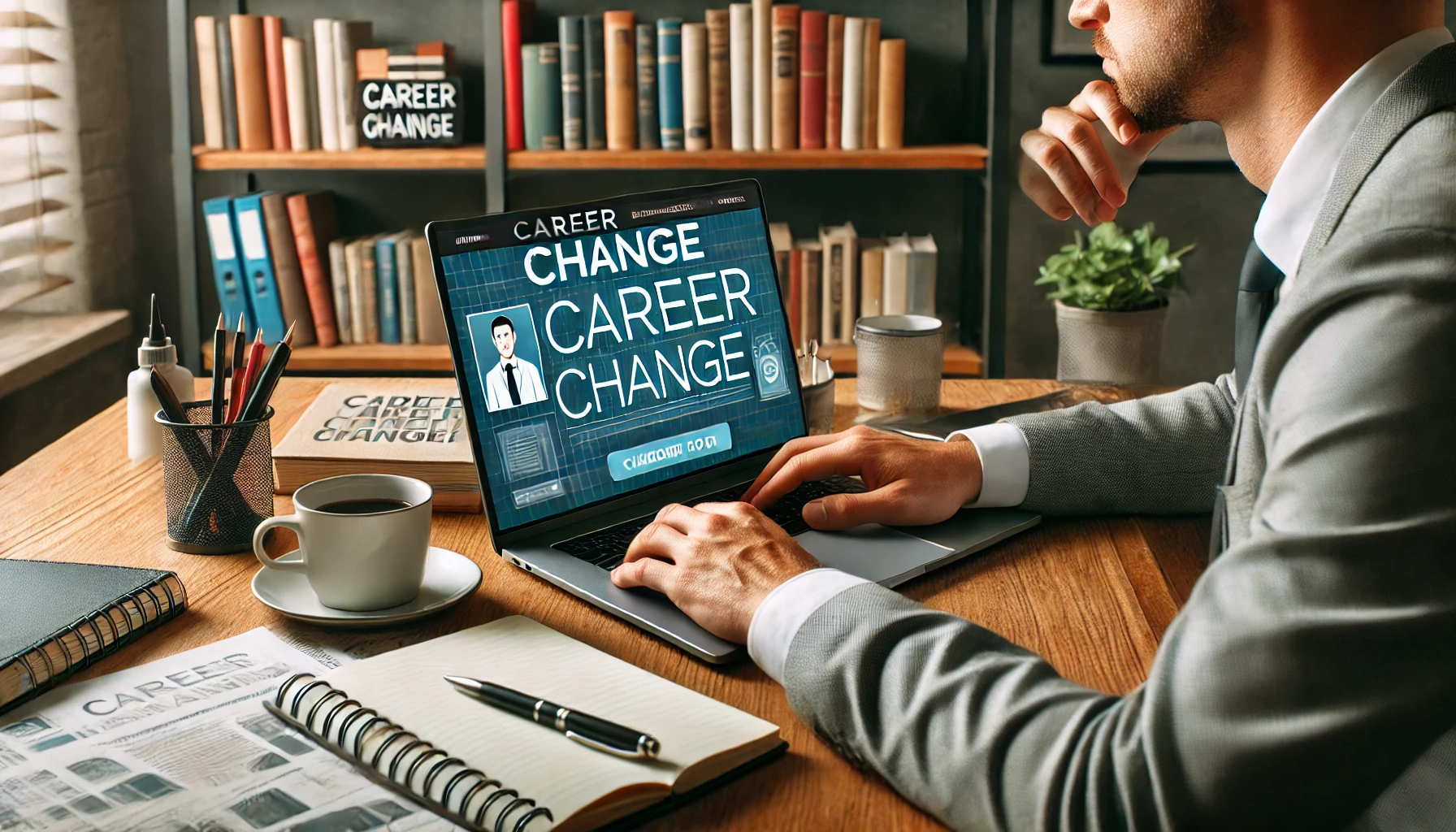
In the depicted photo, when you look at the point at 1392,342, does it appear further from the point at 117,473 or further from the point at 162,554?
the point at 117,473

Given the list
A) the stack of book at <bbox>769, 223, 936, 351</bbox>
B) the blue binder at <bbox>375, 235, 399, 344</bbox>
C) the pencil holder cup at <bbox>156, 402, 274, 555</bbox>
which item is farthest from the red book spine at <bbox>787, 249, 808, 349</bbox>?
the pencil holder cup at <bbox>156, 402, 274, 555</bbox>

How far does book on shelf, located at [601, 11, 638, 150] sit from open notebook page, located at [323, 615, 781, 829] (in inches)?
73.4

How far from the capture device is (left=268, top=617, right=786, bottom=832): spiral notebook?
593 mm

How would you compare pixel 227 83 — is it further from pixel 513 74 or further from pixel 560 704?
pixel 560 704

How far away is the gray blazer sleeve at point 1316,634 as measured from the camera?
0.53m

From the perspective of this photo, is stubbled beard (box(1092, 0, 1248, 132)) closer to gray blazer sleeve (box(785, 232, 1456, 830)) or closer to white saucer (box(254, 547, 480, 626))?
gray blazer sleeve (box(785, 232, 1456, 830))

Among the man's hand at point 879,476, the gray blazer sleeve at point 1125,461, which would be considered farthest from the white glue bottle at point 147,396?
the gray blazer sleeve at point 1125,461

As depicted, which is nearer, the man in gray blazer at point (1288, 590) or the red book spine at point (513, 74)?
the man in gray blazer at point (1288, 590)

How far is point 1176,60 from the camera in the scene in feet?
2.91

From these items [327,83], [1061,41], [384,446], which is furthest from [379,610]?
[1061,41]

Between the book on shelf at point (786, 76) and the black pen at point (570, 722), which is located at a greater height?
the book on shelf at point (786, 76)

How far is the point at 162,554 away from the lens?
3.14ft

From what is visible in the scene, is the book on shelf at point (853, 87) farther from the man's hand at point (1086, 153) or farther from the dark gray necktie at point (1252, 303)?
the dark gray necktie at point (1252, 303)

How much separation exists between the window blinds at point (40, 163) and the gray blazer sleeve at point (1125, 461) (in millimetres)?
2091
